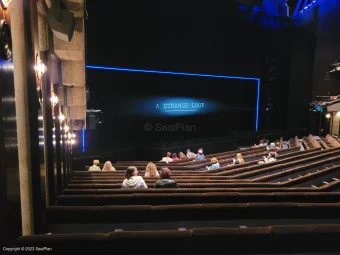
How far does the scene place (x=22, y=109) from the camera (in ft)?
6.42

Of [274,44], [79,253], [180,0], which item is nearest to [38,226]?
[79,253]

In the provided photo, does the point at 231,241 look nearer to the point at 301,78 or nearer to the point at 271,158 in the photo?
the point at 271,158

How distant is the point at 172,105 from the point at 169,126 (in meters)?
1.15

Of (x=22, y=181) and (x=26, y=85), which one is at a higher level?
(x=26, y=85)

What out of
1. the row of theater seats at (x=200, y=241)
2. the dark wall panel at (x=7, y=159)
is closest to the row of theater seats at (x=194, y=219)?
the row of theater seats at (x=200, y=241)

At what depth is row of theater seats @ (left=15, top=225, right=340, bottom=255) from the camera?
62.5 inches

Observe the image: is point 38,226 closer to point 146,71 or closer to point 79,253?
point 79,253

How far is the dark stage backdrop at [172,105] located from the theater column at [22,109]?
384 inches

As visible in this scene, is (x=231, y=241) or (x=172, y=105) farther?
(x=172, y=105)

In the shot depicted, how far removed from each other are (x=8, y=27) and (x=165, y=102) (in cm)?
1201

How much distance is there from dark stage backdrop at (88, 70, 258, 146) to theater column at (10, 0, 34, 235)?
975 centimetres

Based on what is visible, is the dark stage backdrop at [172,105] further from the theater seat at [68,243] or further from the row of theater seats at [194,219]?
the theater seat at [68,243]

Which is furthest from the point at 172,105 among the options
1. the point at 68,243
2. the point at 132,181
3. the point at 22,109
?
the point at 68,243

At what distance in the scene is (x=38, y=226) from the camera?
2.15 metres
